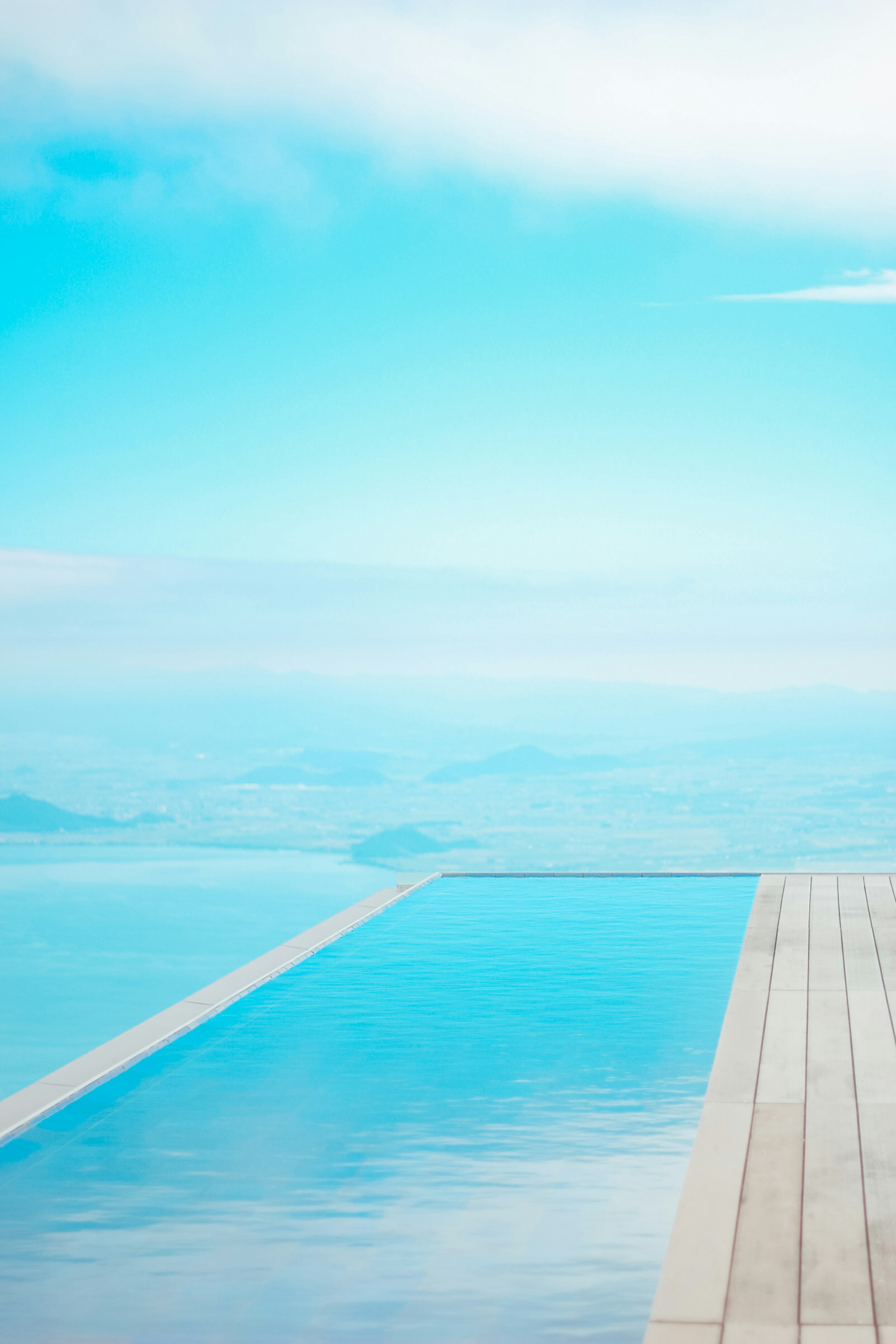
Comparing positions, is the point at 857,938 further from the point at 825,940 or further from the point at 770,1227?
the point at 770,1227

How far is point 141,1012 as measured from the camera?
9594 mm

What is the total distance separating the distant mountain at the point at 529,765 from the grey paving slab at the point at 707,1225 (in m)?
25.3

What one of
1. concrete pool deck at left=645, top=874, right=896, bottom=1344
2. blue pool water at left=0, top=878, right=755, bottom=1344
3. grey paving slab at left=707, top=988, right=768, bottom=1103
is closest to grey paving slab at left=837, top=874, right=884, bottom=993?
concrete pool deck at left=645, top=874, right=896, bottom=1344

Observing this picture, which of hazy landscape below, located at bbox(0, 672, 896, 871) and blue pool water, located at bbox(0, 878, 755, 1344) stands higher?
hazy landscape below, located at bbox(0, 672, 896, 871)

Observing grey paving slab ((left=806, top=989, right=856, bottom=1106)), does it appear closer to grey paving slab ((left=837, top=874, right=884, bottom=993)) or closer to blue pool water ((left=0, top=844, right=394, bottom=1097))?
grey paving slab ((left=837, top=874, right=884, bottom=993))

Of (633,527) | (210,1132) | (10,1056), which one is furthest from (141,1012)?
(633,527)

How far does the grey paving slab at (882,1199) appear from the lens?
6.38 ft

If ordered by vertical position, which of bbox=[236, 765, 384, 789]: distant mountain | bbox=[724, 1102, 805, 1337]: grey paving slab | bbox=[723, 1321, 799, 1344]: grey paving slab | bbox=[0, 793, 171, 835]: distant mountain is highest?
bbox=[236, 765, 384, 789]: distant mountain

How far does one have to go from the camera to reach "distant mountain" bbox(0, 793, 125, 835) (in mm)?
20078

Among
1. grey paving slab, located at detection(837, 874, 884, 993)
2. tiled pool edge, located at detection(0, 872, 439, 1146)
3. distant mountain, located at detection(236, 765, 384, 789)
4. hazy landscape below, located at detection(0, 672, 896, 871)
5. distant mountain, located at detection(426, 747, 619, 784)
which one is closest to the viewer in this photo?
tiled pool edge, located at detection(0, 872, 439, 1146)

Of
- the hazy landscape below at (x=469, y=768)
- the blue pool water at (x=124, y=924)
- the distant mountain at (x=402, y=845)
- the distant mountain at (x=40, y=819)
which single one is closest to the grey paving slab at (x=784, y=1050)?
the blue pool water at (x=124, y=924)

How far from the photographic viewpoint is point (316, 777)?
2714cm

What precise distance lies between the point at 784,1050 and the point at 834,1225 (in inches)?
46.5

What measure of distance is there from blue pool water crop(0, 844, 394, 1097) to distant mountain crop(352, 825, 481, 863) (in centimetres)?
454
